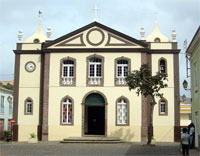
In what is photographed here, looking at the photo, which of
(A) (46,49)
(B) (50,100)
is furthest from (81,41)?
(B) (50,100)

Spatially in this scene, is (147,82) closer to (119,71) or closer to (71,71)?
(119,71)

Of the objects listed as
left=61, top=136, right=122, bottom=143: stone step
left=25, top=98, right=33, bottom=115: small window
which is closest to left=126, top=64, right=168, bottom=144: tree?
left=61, top=136, right=122, bottom=143: stone step

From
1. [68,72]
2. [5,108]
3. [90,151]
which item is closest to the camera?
[90,151]

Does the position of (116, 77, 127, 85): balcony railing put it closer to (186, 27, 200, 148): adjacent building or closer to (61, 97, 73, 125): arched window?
(61, 97, 73, 125): arched window

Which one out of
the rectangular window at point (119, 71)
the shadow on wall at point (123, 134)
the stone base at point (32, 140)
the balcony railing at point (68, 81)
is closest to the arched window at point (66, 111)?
the balcony railing at point (68, 81)

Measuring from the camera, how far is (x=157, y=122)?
27.3 metres

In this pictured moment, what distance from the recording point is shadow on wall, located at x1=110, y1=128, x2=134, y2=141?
2676 cm

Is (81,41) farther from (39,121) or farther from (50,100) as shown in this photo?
(39,121)

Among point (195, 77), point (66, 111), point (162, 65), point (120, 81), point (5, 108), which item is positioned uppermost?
point (162, 65)

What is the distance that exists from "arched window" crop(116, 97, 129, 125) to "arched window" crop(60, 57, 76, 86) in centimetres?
406

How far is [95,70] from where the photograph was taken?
27.8 meters

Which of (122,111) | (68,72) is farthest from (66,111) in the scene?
(122,111)

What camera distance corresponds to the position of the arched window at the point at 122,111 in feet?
88.9

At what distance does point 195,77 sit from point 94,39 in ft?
32.0
